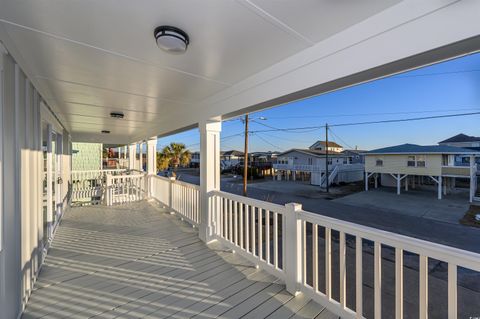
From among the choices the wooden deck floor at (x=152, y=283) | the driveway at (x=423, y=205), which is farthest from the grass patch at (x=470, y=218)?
the wooden deck floor at (x=152, y=283)

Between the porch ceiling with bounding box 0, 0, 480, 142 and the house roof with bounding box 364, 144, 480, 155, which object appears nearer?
the porch ceiling with bounding box 0, 0, 480, 142

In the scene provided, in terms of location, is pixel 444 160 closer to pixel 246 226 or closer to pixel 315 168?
pixel 315 168

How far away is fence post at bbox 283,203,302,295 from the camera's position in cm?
209

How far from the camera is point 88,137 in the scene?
7.64 meters

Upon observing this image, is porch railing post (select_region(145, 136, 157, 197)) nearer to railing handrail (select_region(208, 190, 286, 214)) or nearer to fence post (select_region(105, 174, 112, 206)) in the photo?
fence post (select_region(105, 174, 112, 206))

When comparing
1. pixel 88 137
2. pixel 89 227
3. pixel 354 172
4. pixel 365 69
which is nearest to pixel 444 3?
pixel 365 69

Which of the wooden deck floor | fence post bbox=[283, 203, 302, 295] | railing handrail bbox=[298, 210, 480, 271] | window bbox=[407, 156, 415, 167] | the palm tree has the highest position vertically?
the palm tree

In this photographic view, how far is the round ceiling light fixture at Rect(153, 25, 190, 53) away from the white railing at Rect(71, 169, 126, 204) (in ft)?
22.0

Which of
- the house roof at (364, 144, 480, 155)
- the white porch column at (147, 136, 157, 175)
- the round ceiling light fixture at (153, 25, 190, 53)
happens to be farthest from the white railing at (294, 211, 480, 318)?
the house roof at (364, 144, 480, 155)

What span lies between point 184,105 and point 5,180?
2.46 meters

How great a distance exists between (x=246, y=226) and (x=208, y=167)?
1.13m

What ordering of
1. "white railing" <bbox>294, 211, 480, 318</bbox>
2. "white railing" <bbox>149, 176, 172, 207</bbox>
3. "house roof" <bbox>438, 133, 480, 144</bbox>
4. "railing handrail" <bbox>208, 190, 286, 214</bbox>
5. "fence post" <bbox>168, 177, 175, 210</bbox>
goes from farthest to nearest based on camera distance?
1. "house roof" <bbox>438, 133, 480, 144</bbox>
2. "white railing" <bbox>149, 176, 172, 207</bbox>
3. "fence post" <bbox>168, 177, 175, 210</bbox>
4. "railing handrail" <bbox>208, 190, 286, 214</bbox>
5. "white railing" <bbox>294, 211, 480, 318</bbox>

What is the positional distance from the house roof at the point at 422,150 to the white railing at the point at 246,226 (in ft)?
54.4

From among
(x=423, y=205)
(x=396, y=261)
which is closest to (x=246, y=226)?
(x=396, y=261)
